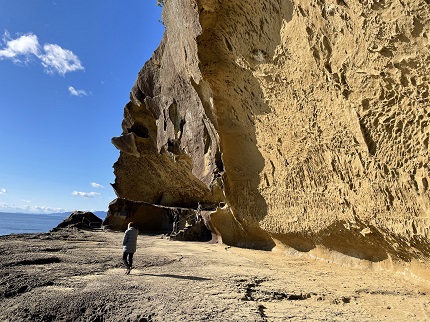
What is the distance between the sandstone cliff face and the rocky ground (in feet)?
3.63

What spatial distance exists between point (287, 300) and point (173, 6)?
9580 millimetres

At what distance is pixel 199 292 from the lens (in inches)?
193

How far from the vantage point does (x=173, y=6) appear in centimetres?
1073

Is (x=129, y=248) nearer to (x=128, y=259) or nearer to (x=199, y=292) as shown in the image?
(x=128, y=259)

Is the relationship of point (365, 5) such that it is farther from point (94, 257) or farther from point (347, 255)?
point (94, 257)

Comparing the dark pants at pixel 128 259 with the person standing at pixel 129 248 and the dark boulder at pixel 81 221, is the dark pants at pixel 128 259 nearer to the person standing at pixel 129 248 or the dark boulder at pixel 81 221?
the person standing at pixel 129 248

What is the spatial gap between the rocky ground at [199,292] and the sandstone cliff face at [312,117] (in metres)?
1.11

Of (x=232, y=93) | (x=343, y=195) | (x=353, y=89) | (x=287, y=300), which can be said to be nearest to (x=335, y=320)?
(x=287, y=300)

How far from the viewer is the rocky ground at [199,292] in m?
4.16

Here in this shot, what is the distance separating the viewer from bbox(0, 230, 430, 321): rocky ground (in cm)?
416

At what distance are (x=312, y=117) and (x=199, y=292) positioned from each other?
405cm

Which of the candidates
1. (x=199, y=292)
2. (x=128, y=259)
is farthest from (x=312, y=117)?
(x=128, y=259)

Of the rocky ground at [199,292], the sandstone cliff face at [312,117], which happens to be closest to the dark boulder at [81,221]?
the sandstone cliff face at [312,117]

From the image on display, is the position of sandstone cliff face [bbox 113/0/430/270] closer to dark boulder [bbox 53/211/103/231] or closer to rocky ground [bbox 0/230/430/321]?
rocky ground [bbox 0/230/430/321]
